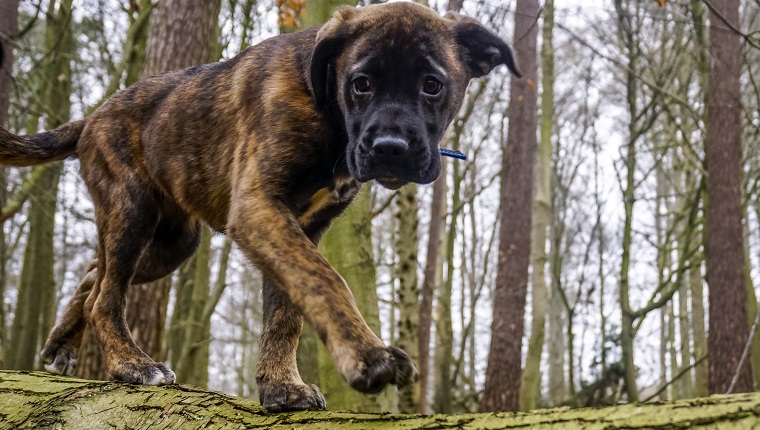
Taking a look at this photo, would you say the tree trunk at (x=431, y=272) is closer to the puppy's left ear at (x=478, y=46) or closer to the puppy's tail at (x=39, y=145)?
the puppy's tail at (x=39, y=145)

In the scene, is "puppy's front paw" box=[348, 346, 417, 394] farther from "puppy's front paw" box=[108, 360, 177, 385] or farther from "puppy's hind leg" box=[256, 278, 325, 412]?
"puppy's front paw" box=[108, 360, 177, 385]

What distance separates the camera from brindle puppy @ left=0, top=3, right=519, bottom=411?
3.51 metres

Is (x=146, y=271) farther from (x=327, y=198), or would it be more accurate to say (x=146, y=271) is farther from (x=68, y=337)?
(x=327, y=198)

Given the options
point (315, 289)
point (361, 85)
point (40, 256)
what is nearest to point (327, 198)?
point (361, 85)

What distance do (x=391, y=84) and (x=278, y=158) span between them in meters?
0.66

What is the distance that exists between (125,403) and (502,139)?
57.9 ft

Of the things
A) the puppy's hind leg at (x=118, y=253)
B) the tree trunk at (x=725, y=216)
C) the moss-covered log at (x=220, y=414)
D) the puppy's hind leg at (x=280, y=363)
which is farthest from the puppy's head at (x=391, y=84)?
the tree trunk at (x=725, y=216)

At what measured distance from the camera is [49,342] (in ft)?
16.6

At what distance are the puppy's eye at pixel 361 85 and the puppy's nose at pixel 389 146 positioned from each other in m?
0.37

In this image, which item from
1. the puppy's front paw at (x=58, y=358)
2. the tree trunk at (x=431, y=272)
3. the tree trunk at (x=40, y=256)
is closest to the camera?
the puppy's front paw at (x=58, y=358)

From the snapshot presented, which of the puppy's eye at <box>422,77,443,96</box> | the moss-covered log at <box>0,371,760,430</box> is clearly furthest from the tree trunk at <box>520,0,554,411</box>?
the moss-covered log at <box>0,371,760,430</box>

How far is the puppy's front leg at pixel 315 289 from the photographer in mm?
2887

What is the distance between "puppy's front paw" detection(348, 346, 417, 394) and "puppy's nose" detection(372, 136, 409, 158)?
1.02 metres

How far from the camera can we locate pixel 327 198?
4289mm
